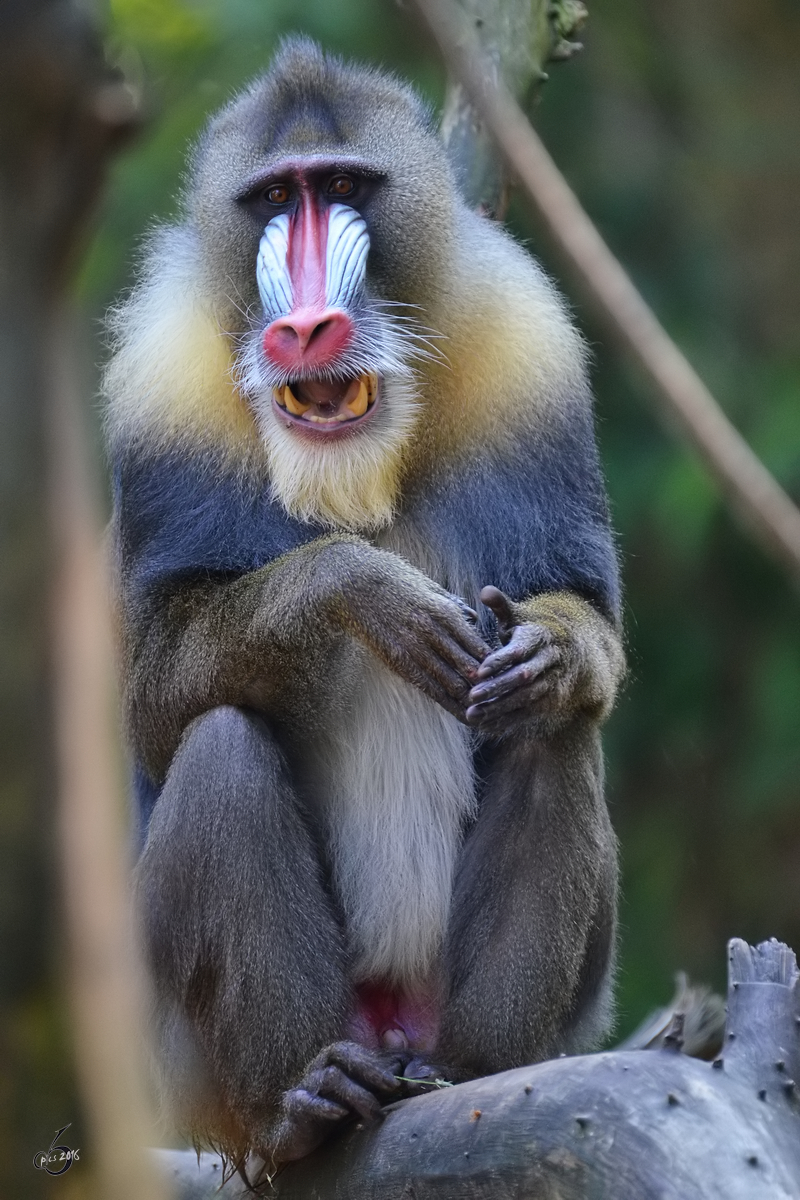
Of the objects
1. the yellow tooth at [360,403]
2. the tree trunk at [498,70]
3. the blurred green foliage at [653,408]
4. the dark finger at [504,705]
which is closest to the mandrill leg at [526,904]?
the dark finger at [504,705]

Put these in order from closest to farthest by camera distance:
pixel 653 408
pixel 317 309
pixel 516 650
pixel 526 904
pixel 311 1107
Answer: pixel 311 1107, pixel 516 650, pixel 317 309, pixel 526 904, pixel 653 408

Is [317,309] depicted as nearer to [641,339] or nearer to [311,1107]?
[311,1107]

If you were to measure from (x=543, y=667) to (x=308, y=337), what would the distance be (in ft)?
2.95

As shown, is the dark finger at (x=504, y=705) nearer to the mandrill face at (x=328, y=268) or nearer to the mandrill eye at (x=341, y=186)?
the mandrill face at (x=328, y=268)

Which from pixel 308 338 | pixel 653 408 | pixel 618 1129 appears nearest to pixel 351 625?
pixel 308 338

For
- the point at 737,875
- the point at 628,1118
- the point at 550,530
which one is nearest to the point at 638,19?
the point at 737,875

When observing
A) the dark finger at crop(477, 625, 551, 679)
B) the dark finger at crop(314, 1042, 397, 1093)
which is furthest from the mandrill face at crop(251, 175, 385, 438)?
the dark finger at crop(314, 1042, 397, 1093)

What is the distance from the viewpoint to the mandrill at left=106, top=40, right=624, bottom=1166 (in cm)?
338

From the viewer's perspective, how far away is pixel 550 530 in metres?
3.98

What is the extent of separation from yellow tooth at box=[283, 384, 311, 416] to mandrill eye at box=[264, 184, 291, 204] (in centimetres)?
56

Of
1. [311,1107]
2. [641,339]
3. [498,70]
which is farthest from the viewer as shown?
[498,70]

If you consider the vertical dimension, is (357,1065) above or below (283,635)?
below

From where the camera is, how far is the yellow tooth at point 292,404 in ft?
11.7

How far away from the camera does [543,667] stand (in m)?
3.35
